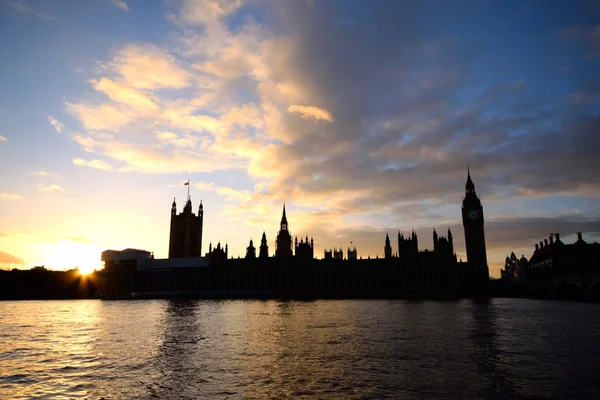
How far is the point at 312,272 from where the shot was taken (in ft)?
512

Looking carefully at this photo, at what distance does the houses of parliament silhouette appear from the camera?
461 feet

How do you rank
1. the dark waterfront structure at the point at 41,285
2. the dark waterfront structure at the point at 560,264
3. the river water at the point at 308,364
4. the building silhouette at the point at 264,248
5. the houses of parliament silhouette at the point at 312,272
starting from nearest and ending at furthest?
the river water at the point at 308,364
the dark waterfront structure at the point at 560,264
the houses of parliament silhouette at the point at 312,272
the dark waterfront structure at the point at 41,285
the building silhouette at the point at 264,248

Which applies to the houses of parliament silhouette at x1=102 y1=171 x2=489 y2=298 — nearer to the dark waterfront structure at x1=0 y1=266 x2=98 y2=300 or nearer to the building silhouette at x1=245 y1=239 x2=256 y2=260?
the building silhouette at x1=245 y1=239 x2=256 y2=260

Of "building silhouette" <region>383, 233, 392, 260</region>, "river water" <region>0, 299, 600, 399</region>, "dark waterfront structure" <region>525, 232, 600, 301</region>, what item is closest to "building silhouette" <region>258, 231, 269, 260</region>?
"building silhouette" <region>383, 233, 392, 260</region>

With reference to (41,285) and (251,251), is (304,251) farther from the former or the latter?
(41,285)

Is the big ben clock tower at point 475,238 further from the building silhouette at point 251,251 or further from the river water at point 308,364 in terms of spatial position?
the river water at point 308,364

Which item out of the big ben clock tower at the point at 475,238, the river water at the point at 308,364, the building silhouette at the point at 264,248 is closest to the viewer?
the river water at the point at 308,364

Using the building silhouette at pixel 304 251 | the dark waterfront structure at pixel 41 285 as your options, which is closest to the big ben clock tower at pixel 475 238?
the building silhouette at pixel 304 251

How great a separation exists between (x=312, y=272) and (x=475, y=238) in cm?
6377

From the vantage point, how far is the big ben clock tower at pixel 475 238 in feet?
495

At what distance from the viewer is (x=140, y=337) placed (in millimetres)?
36750

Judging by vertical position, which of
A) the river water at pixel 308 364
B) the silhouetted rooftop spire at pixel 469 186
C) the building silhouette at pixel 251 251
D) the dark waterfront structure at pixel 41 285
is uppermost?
the silhouetted rooftop spire at pixel 469 186

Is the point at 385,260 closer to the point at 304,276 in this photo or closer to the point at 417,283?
the point at 417,283

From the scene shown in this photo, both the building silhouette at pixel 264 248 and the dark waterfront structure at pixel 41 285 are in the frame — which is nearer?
the dark waterfront structure at pixel 41 285
